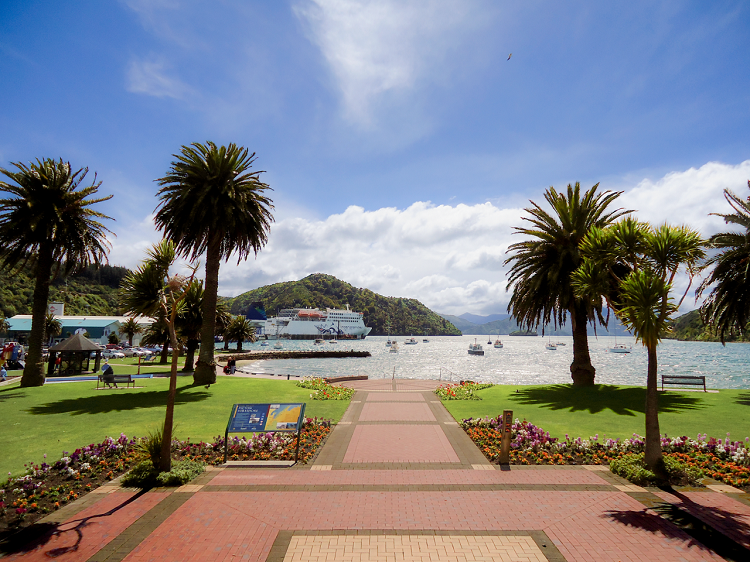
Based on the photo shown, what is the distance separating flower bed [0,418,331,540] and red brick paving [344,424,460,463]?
4.02 ft

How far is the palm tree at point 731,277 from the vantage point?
19875 millimetres

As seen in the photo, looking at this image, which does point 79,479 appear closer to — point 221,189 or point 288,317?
point 221,189

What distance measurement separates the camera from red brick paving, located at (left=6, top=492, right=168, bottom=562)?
589cm

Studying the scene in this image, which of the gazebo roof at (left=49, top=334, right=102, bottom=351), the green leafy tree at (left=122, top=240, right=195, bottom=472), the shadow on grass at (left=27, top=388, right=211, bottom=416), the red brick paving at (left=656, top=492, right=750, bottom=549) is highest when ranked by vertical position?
the green leafy tree at (left=122, top=240, right=195, bottom=472)

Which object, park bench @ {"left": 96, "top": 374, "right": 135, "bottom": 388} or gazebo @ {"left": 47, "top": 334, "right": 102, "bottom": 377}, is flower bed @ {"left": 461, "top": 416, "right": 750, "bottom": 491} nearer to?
park bench @ {"left": 96, "top": 374, "right": 135, "bottom": 388}

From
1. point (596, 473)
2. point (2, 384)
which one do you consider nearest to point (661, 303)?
point (596, 473)

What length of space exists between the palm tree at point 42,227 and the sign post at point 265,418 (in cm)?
1793

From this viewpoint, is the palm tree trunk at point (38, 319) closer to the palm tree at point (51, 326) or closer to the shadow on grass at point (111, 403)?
the shadow on grass at point (111, 403)

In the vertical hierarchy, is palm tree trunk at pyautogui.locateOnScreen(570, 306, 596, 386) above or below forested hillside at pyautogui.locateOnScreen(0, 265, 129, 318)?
below

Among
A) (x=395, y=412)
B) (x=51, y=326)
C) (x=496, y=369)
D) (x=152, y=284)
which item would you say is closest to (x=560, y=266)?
(x=395, y=412)

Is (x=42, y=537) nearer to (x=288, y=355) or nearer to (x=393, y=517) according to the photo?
(x=393, y=517)

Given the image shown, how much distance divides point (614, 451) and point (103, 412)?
18.2 m

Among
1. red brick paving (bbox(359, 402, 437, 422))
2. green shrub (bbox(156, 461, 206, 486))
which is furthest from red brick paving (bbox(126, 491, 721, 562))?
red brick paving (bbox(359, 402, 437, 422))

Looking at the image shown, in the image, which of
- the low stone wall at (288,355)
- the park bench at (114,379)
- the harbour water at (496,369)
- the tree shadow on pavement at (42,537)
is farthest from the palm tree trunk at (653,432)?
the low stone wall at (288,355)
